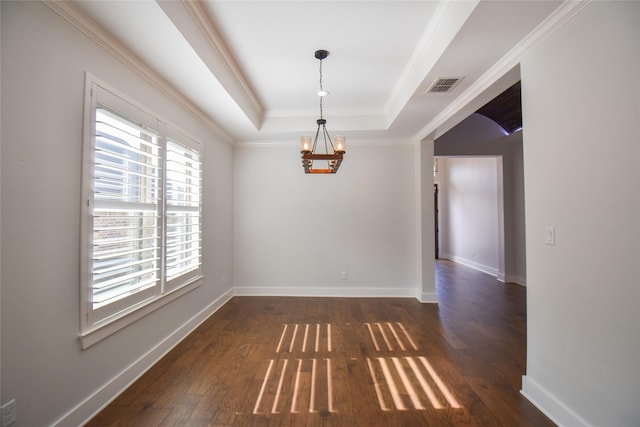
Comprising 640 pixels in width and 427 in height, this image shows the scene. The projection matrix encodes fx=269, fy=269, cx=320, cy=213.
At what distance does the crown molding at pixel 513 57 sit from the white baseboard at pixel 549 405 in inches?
92.8

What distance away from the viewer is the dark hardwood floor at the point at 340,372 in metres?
1.80

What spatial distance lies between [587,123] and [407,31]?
4.87ft

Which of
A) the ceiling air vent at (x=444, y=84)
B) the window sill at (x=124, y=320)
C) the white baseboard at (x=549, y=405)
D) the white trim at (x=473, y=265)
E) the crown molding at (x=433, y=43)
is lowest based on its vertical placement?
the white baseboard at (x=549, y=405)

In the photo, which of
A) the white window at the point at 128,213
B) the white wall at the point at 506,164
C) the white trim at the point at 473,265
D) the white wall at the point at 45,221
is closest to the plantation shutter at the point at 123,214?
the white window at the point at 128,213

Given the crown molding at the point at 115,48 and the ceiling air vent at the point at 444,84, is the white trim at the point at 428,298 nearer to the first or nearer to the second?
the ceiling air vent at the point at 444,84

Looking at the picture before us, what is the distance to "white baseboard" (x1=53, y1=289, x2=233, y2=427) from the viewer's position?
167 centimetres

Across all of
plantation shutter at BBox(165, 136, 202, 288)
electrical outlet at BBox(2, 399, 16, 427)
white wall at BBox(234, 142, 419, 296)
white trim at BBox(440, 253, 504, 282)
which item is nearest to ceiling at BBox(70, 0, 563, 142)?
plantation shutter at BBox(165, 136, 202, 288)

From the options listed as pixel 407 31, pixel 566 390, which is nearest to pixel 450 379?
pixel 566 390

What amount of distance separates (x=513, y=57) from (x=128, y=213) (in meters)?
3.19

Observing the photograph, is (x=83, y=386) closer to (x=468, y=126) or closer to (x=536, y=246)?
(x=536, y=246)

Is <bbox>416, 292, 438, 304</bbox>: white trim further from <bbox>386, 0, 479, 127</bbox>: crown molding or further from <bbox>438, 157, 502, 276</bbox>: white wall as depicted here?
<bbox>386, 0, 479, 127</bbox>: crown molding

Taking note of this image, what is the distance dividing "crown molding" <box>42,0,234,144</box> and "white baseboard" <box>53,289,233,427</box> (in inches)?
92.5

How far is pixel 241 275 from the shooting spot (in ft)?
14.9

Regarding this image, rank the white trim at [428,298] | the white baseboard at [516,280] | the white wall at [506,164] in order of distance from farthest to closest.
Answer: the white wall at [506,164], the white baseboard at [516,280], the white trim at [428,298]
